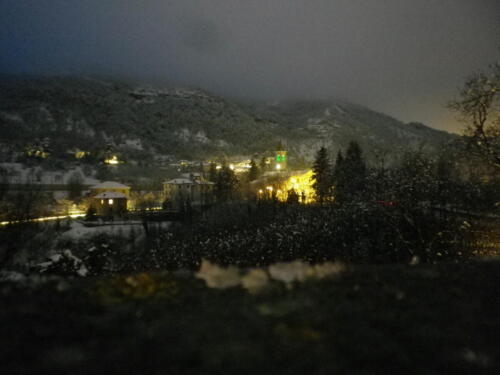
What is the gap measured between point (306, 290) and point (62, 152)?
144605 millimetres

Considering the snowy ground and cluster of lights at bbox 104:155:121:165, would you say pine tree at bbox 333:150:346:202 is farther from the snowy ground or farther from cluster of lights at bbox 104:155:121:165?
cluster of lights at bbox 104:155:121:165

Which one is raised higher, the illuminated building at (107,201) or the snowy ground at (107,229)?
the illuminated building at (107,201)

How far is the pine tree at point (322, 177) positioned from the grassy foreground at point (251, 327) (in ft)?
177

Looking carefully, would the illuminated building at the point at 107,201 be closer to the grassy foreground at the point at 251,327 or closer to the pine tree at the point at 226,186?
the pine tree at the point at 226,186

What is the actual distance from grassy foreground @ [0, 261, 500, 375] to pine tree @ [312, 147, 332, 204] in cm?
5394

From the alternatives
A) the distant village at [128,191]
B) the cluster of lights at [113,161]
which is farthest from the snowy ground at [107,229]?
the cluster of lights at [113,161]

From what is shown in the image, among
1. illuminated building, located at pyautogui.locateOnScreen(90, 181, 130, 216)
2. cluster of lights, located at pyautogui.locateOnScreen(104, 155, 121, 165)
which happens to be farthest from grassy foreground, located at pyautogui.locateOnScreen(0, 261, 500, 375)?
cluster of lights, located at pyautogui.locateOnScreen(104, 155, 121, 165)

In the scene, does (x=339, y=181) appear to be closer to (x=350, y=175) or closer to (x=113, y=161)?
(x=350, y=175)

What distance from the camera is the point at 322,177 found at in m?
58.9

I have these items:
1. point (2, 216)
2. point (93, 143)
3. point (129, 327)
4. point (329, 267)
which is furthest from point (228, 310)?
point (93, 143)

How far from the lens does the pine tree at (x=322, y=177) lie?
56744 millimetres

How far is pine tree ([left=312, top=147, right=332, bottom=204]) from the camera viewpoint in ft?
186

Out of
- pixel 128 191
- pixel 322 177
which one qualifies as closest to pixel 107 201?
pixel 128 191

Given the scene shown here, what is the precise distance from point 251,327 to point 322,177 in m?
58.5
